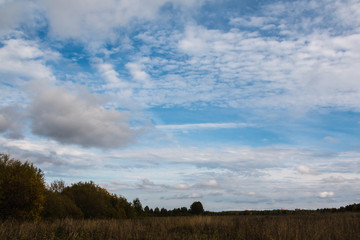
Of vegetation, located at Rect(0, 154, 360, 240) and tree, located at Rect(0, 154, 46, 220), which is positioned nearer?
vegetation, located at Rect(0, 154, 360, 240)

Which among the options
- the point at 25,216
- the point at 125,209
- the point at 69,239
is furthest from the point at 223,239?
the point at 125,209

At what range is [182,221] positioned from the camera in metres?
21.7

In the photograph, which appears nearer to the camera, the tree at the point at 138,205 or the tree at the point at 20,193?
the tree at the point at 20,193

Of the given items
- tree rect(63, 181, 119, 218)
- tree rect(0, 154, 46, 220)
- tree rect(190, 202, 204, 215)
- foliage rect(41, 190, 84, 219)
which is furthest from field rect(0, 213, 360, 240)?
tree rect(190, 202, 204, 215)

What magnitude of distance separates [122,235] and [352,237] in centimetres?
1163

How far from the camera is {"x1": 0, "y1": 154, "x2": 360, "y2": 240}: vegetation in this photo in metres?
15.9

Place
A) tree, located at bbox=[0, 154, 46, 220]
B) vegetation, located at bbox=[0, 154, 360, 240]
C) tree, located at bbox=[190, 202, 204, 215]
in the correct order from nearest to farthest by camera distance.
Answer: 1. vegetation, located at bbox=[0, 154, 360, 240]
2. tree, located at bbox=[0, 154, 46, 220]
3. tree, located at bbox=[190, 202, 204, 215]

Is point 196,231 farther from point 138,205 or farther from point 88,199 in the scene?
point 138,205

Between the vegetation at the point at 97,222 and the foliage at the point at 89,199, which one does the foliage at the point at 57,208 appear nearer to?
the vegetation at the point at 97,222

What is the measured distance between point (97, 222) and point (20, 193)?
28.3 ft

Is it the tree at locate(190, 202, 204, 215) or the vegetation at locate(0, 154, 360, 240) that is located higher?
the tree at locate(190, 202, 204, 215)

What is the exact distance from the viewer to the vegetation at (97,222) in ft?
52.1

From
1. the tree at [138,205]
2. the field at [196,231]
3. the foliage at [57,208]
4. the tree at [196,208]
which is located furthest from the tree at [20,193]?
the tree at [196,208]

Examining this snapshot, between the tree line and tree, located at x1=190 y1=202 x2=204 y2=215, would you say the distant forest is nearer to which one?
the tree line
